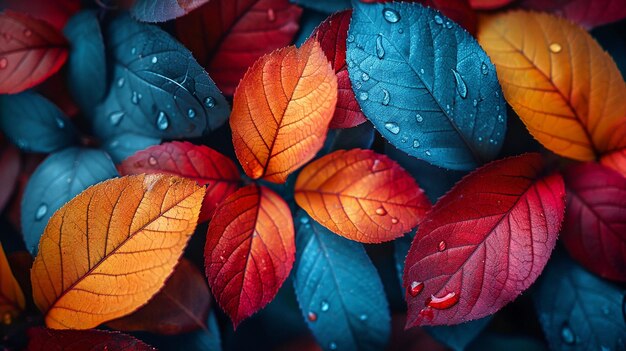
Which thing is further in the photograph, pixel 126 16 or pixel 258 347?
pixel 258 347

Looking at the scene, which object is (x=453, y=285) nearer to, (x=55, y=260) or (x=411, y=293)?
(x=411, y=293)

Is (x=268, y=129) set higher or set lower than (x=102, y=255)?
higher

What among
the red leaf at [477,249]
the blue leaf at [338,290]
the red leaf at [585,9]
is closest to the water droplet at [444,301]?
the red leaf at [477,249]

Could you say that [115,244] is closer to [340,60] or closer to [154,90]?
[154,90]

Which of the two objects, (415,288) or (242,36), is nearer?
(415,288)

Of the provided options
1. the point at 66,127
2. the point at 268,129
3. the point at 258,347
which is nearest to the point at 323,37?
the point at 268,129

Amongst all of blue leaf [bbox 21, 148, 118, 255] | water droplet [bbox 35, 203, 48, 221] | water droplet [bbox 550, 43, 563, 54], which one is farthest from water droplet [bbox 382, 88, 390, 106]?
water droplet [bbox 35, 203, 48, 221]

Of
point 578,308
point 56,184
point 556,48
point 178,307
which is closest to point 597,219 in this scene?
point 578,308
